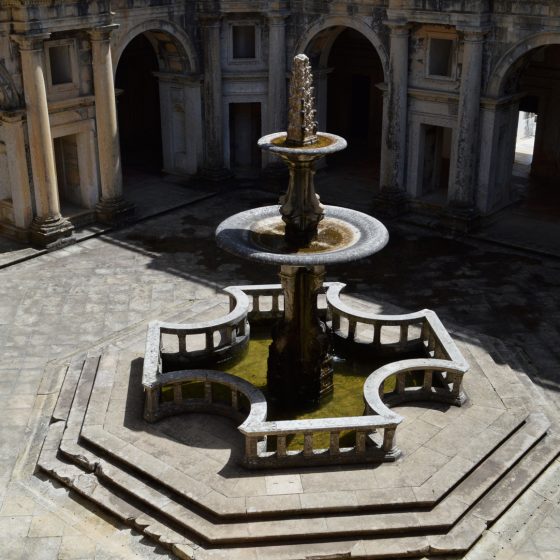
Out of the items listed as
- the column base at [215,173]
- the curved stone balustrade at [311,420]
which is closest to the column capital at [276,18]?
the column base at [215,173]

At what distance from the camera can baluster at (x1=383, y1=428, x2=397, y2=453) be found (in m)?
12.8

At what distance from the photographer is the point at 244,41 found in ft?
89.7

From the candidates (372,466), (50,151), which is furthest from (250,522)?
(50,151)

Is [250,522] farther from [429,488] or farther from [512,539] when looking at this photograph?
[512,539]

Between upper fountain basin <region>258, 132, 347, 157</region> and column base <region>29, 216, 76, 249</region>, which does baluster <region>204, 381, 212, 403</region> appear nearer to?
upper fountain basin <region>258, 132, 347, 157</region>

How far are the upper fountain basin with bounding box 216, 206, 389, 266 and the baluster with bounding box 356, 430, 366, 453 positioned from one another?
268 centimetres

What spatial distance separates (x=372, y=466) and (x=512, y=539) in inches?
90.0

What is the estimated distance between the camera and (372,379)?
→ 550 inches

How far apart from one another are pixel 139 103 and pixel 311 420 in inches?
944

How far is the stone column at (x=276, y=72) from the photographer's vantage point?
86.5ft

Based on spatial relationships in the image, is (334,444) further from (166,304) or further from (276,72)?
(276,72)

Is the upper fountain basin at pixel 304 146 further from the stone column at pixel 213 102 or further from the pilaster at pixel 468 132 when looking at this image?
the stone column at pixel 213 102

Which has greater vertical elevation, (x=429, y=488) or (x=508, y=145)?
(x=508, y=145)

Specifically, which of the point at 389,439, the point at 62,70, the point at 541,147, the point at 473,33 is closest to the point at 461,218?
the point at 473,33
